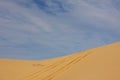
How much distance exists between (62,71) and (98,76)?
6.53ft

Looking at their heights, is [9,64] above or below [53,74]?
above

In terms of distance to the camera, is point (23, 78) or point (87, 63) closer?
point (87, 63)

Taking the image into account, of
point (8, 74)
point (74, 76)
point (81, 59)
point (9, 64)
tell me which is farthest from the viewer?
point (9, 64)

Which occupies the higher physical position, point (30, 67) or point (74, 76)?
point (30, 67)

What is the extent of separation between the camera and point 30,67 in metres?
13.6

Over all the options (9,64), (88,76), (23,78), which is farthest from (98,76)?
(9,64)

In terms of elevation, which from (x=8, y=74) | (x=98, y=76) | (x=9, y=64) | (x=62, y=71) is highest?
(x=9, y=64)

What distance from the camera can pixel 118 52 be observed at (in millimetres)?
9805

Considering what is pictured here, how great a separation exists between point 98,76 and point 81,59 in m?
2.40

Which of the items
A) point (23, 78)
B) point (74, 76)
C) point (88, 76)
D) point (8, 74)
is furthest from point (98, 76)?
point (8, 74)

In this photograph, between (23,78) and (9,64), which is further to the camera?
(9,64)

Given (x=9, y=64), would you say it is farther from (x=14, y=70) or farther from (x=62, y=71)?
(x=62, y=71)

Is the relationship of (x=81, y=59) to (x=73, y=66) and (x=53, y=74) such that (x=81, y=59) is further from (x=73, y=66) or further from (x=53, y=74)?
(x=53, y=74)

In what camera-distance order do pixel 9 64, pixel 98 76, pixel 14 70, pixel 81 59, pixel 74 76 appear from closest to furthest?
1. pixel 98 76
2. pixel 74 76
3. pixel 81 59
4. pixel 14 70
5. pixel 9 64
